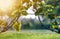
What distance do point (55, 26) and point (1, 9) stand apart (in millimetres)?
485

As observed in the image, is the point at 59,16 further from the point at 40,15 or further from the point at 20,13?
the point at 20,13

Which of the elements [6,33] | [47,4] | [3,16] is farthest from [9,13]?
[47,4]

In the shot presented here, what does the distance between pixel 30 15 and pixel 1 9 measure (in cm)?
25

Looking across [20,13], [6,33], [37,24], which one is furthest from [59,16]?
[6,33]

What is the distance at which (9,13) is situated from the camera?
1.40 metres

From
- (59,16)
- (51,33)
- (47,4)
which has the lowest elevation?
(51,33)

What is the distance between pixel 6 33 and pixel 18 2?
0.29 meters

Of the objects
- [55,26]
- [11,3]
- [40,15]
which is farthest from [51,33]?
[11,3]

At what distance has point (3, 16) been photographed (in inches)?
55.1

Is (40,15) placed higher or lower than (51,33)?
higher

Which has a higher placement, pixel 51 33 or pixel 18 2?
pixel 18 2

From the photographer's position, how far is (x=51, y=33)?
1398 millimetres

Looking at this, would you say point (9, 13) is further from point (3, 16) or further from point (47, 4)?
point (47, 4)

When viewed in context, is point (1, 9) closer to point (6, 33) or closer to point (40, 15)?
point (6, 33)
